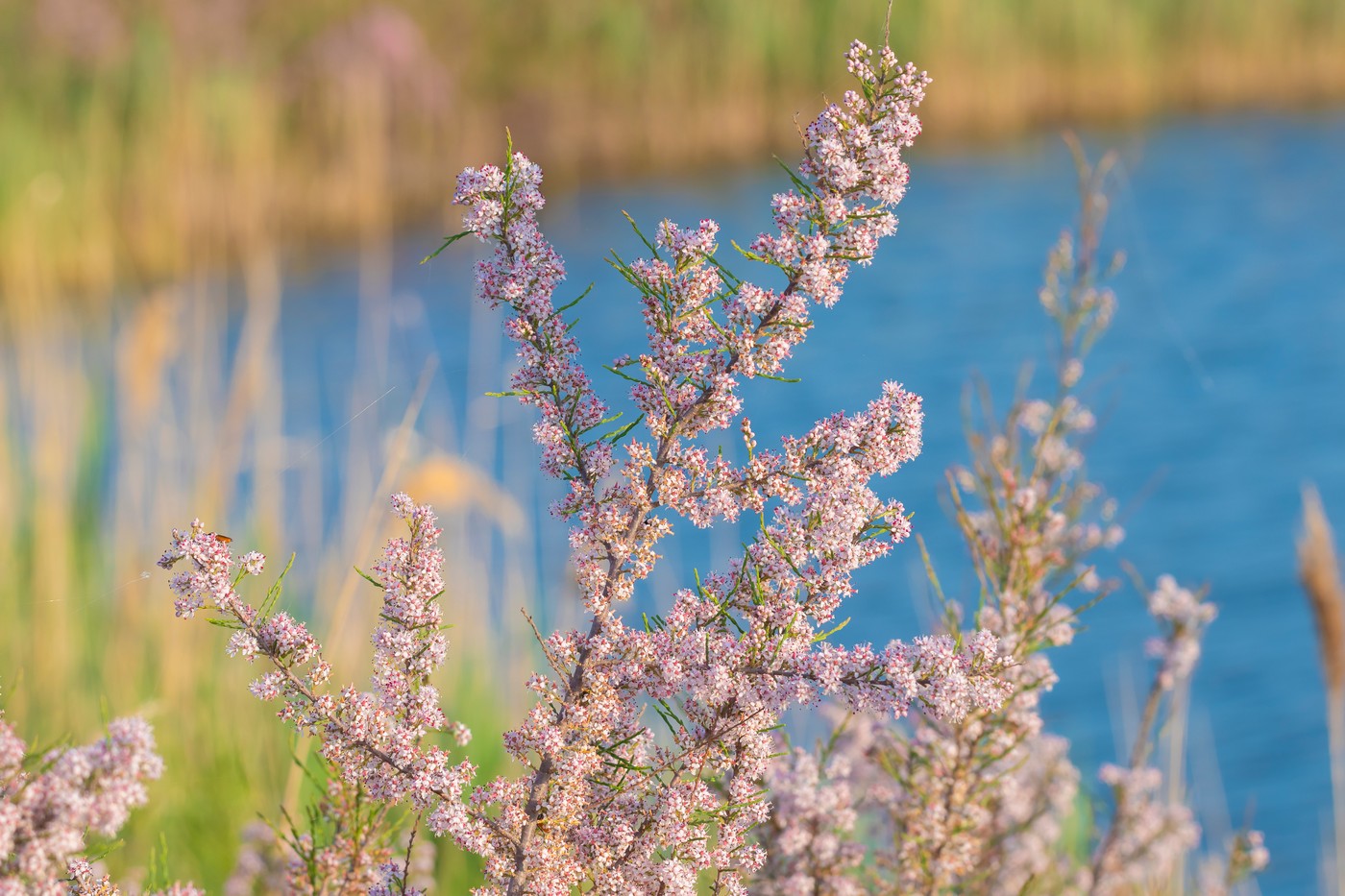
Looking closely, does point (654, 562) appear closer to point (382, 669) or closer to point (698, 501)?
point (698, 501)

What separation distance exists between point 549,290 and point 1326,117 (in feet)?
96.0

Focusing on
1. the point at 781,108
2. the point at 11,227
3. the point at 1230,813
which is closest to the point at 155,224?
the point at 11,227

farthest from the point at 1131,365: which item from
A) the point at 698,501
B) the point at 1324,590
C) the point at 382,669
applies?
the point at 382,669

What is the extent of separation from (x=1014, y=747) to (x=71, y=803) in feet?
4.98

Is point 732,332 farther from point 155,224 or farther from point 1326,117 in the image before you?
point 1326,117

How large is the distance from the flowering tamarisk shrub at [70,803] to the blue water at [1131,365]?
12.7 feet

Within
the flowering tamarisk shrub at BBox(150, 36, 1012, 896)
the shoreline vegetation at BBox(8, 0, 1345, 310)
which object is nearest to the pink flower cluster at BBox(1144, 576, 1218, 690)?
the flowering tamarisk shrub at BBox(150, 36, 1012, 896)

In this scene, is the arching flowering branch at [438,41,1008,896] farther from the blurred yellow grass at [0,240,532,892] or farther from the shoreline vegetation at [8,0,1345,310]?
the shoreline vegetation at [8,0,1345,310]

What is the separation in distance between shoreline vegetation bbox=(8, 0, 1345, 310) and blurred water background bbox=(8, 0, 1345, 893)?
0.23 feet

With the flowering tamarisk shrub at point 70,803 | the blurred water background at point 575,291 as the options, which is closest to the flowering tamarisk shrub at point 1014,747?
the flowering tamarisk shrub at point 70,803

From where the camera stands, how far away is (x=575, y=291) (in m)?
16.9

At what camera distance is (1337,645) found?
3578 mm

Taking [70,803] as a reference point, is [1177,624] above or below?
above

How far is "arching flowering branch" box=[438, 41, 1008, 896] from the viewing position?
157cm
